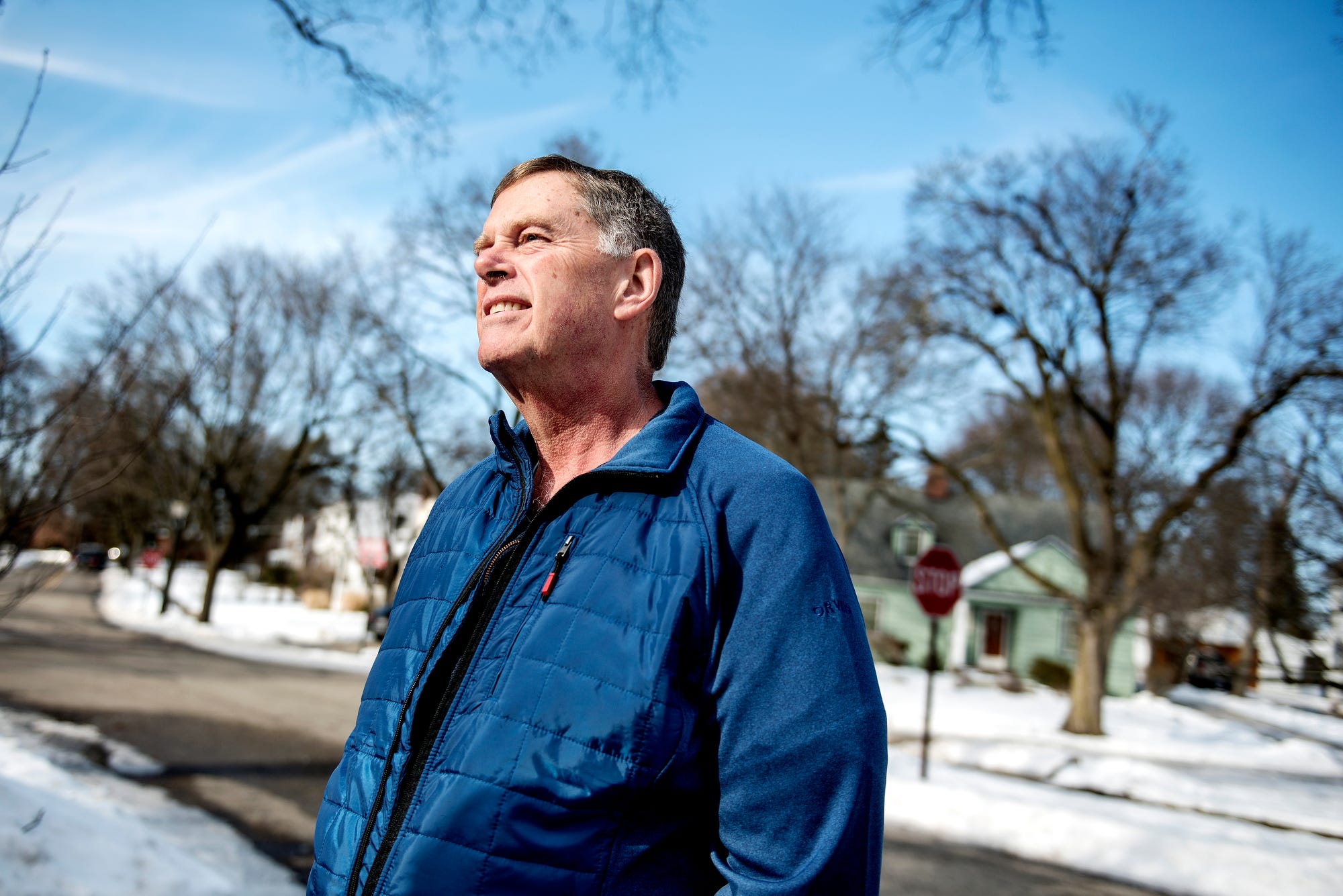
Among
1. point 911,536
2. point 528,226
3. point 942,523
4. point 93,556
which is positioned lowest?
point 93,556

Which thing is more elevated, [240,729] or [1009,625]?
[1009,625]

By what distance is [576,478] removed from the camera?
1595 millimetres

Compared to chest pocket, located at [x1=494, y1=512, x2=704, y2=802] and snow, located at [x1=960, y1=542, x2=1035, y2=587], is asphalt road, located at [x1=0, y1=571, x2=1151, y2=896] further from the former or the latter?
snow, located at [x1=960, y1=542, x2=1035, y2=587]

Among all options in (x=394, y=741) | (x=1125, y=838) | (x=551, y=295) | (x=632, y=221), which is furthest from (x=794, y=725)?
(x=1125, y=838)

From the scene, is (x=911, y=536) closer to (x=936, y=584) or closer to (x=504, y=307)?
(x=936, y=584)

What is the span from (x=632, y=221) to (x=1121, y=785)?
496 inches

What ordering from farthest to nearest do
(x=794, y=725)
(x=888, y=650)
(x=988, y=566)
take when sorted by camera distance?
(x=988, y=566) → (x=888, y=650) → (x=794, y=725)

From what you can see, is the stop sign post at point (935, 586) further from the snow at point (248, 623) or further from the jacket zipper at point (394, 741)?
the snow at point (248, 623)

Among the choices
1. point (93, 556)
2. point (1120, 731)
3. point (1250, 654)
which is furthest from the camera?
point (93, 556)

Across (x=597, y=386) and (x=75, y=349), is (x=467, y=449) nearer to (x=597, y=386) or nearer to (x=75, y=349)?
(x=75, y=349)

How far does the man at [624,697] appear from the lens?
131 cm

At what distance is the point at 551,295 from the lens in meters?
1.74

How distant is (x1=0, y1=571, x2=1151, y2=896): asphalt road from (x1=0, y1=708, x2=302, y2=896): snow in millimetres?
→ 335

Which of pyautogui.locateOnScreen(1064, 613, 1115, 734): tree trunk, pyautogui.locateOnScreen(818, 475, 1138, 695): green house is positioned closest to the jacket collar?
pyautogui.locateOnScreen(1064, 613, 1115, 734): tree trunk
